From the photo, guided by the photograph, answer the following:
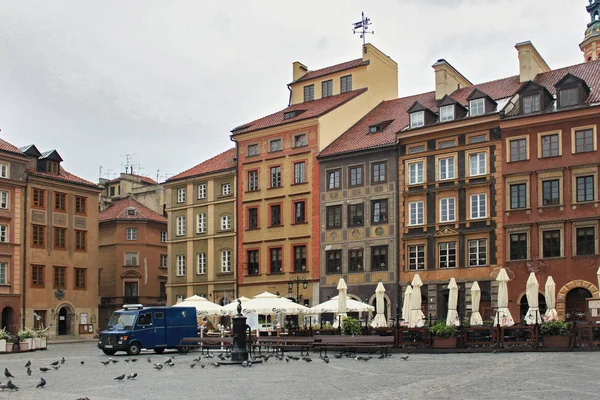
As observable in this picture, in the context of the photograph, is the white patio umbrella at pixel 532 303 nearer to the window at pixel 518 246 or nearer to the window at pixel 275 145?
the window at pixel 518 246

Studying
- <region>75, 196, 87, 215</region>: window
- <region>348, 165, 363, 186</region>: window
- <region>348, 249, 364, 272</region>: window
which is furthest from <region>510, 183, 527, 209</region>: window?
<region>75, 196, 87, 215</region>: window

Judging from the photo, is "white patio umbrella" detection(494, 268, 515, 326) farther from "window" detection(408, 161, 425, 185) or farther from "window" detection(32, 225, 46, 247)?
"window" detection(32, 225, 46, 247)

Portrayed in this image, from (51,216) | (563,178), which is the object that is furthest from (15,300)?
(563,178)

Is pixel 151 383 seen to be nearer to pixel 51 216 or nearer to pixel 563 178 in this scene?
pixel 563 178

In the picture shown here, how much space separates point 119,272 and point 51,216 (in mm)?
9873

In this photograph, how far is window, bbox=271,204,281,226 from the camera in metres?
51.7

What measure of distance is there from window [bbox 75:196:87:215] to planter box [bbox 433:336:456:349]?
117 ft

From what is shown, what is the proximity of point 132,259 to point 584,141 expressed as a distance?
3718cm

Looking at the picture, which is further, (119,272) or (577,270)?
(119,272)

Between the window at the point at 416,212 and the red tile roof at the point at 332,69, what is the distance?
37.5 ft

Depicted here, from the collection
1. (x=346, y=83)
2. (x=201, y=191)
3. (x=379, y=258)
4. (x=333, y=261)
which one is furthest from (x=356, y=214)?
(x=201, y=191)

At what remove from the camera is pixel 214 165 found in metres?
56.7

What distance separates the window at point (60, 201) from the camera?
57.1m

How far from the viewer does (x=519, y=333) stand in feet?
93.5
